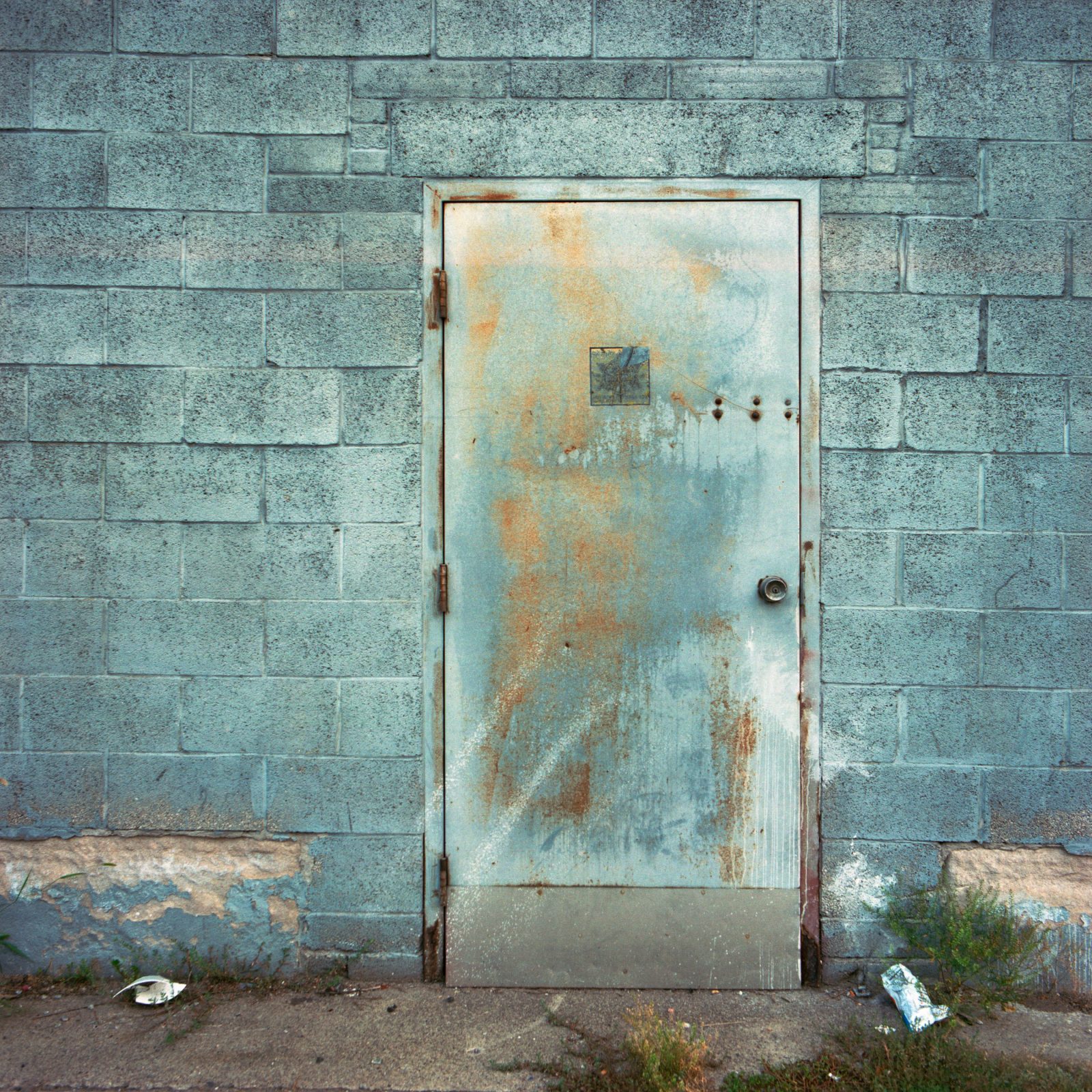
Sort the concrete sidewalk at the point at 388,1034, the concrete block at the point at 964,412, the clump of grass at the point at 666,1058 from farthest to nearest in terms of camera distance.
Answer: the concrete block at the point at 964,412
the concrete sidewalk at the point at 388,1034
the clump of grass at the point at 666,1058

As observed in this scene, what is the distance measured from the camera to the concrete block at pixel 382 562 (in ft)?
8.90

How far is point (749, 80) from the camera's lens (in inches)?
106

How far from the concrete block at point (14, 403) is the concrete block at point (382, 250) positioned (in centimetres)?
111

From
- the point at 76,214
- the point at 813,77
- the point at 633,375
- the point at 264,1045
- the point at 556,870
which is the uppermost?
the point at 813,77

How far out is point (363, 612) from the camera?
2717 millimetres

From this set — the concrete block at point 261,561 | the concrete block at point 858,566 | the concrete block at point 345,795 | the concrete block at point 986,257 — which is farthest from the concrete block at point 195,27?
the concrete block at point 858,566

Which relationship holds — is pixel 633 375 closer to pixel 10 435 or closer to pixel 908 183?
pixel 908 183

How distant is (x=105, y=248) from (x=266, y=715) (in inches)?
62.6

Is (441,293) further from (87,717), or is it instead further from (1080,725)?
(1080,725)

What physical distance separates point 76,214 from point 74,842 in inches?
79.9

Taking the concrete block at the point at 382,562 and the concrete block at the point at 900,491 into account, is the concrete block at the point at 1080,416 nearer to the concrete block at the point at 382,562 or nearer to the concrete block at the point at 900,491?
the concrete block at the point at 900,491

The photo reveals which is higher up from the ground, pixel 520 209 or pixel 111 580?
pixel 520 209

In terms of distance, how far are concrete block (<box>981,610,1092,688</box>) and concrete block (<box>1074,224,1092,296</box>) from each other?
104 centimetres

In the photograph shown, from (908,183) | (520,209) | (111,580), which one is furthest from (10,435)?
(908,183)
